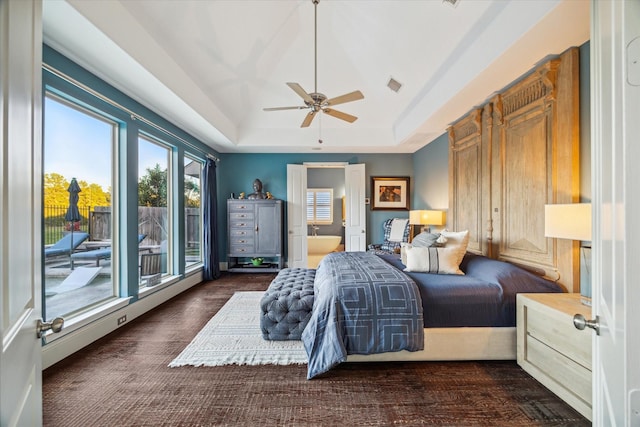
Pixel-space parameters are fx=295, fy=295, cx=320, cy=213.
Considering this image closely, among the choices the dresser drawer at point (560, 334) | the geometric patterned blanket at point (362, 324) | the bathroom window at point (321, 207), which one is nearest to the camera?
the dresser drawer at point (560, 334)

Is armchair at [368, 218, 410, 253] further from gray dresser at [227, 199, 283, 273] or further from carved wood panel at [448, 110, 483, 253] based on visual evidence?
gray dresser at [227, 199, 283, 273]

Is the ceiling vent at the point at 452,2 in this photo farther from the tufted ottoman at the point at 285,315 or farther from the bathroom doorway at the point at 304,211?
the bathroom doorway at the point at 304,211

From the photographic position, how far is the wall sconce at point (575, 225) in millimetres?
1818

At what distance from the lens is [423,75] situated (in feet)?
12.0

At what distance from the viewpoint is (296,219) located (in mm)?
6086

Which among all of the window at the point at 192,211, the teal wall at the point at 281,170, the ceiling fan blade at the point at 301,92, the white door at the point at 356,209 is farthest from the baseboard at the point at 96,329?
the white door at the point at 356,209

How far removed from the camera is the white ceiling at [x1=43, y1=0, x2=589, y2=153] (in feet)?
7.18

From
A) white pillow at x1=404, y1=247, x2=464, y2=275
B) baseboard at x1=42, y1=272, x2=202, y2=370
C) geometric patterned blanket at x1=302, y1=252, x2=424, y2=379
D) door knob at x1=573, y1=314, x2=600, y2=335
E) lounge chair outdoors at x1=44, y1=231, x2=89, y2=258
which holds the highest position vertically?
lounge chair outdoors at x1=44, y1=231, x2=89, y2=258

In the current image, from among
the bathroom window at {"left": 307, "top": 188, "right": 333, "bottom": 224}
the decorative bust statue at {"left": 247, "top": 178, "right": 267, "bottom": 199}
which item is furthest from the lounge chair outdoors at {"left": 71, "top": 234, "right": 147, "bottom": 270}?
the bathroom window at {"left": 307, "top": 188, "right": 333, "bottom": 224}

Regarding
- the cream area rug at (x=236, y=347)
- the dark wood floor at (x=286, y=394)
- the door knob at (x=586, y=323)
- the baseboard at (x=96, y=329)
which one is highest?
the door knob at (x=586, y=323)

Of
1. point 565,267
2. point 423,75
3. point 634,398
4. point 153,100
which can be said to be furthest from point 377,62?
point 634,398

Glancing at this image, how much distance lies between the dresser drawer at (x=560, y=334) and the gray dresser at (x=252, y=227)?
4344 mm

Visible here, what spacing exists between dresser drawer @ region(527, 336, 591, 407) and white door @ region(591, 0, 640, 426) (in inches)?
45.6

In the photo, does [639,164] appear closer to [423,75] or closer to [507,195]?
[507,195]
